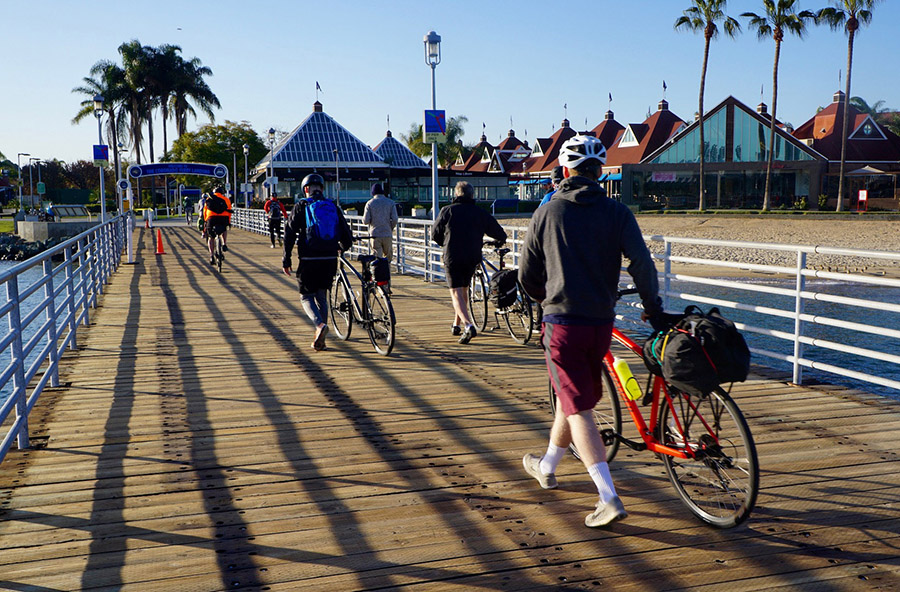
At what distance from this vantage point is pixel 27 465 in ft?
16.3

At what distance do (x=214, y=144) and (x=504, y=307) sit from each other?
7693 cm

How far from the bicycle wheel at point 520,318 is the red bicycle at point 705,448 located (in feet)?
14.4

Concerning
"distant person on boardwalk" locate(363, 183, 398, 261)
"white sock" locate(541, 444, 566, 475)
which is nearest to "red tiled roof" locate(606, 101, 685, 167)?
"distant person on boardwalk" locate(363, 183, 398, 261)

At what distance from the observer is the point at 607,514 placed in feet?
12.3

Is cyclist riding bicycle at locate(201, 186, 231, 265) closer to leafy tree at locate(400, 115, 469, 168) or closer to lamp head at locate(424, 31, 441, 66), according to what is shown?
lamp head at locate(424, 31, 441, 66)

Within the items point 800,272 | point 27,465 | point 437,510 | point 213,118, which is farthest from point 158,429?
point 213,118

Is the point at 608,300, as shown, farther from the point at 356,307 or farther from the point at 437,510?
the point at 356,307

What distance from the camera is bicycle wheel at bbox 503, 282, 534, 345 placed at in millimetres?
8734

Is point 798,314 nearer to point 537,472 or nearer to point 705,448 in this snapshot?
point 537,472

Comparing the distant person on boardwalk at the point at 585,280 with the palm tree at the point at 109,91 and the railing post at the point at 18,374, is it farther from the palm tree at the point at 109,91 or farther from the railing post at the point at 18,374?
the palm tree at the point at 109,91

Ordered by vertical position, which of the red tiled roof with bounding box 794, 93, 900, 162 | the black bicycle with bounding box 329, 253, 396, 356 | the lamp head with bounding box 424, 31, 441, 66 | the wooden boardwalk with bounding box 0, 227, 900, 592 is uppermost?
the red tiled roof with bounding box 794, 93, 900, 162

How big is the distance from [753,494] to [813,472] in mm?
1239

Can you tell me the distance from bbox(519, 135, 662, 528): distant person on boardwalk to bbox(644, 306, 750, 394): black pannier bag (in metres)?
0.32

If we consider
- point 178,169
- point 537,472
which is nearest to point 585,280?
point 537,472
